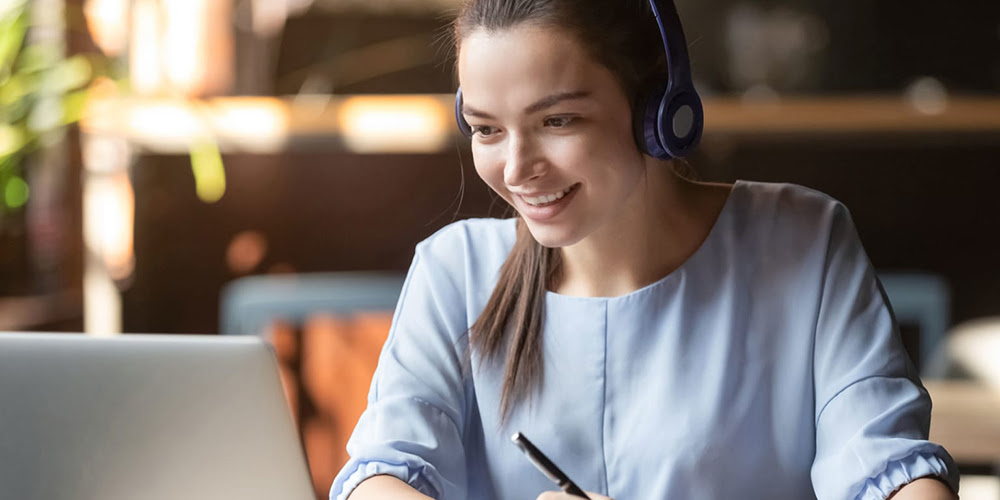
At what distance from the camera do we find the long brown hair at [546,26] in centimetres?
99

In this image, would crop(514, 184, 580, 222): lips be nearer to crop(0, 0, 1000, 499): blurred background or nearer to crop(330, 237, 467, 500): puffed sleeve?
crop(330, 237, 467, 500): puffed sleeve

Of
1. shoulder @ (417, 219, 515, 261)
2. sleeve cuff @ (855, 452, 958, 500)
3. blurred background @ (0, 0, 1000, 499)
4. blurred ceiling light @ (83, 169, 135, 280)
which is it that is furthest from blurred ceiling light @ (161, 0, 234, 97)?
sleeve cuff @ (855, 452, 958, 500)

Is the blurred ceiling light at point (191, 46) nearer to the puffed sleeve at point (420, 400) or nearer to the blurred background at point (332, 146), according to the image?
the blurred background at point (332, 146)

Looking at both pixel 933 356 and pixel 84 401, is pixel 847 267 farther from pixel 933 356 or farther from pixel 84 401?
pixel 933 356

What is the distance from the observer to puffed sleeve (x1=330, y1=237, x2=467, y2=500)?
1.06 metres

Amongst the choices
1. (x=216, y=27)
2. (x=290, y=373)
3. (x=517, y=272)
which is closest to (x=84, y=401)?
(x=517, y=272)

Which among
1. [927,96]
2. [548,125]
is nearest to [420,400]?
[548,125]

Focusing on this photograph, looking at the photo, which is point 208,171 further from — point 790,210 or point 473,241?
point 790,210

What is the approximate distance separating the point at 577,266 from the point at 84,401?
1.67ft

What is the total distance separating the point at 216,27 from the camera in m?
2.73

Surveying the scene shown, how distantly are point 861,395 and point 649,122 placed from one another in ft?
1.02

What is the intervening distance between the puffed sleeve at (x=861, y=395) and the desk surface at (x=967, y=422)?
492 millimetres

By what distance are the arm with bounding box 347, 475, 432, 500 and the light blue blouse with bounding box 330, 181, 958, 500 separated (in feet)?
0.03

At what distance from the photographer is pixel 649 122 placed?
1.00 metres
